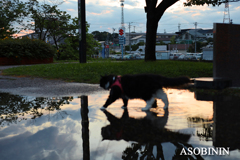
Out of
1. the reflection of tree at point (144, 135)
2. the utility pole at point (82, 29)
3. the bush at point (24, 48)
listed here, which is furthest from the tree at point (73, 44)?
the reflection of tree at point (144, 135)

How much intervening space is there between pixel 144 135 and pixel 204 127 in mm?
1022

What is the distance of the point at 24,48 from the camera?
19.3 metres

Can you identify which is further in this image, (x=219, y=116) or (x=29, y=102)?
(x=29, y=102)

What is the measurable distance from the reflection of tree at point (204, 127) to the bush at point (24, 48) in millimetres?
17604

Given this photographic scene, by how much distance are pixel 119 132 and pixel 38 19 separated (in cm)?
2724

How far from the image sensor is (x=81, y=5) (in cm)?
1483

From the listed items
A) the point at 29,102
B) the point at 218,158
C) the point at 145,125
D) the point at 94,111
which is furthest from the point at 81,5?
the point at 218,158

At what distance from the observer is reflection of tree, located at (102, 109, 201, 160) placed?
284 cm

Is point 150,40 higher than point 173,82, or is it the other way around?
point 150,40

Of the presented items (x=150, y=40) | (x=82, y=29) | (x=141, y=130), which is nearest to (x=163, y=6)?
(x=150, y=40)

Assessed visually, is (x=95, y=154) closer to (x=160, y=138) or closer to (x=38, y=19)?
(x=160, y=138)

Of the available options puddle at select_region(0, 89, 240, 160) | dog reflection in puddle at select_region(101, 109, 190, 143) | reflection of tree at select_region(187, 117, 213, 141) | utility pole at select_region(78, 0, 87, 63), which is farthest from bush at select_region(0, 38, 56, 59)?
reflection of tree at select_region(187, 117, 213, 141)

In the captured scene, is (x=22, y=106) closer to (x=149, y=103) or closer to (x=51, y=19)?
(x=149, y=103)

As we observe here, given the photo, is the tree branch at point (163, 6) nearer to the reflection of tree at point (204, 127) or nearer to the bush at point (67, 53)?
the reflection of tree at point (204, 127)
